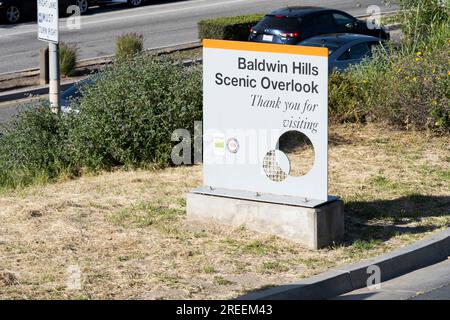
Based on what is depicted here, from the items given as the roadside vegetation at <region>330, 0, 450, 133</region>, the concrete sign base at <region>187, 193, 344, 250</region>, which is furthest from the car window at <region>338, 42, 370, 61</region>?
the concrete sign base at <region>187, 193, 344, 250</region>

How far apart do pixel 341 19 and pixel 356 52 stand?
5749mm

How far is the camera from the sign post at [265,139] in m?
9.33

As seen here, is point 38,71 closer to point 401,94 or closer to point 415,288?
point 401,94

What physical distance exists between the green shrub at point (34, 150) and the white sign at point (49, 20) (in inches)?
73.0

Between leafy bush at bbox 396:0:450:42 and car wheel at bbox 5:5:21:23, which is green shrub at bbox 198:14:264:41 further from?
leafy bush at bbox 396:0:450:42

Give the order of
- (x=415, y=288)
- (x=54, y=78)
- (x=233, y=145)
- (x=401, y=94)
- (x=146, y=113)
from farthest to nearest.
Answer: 1. (x=54, y=78)
2. (x=401, y=94)
3. (x=146, y=113)
4. (x=233, y=145)
5. (x=415, y=288)

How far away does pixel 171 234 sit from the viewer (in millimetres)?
9656

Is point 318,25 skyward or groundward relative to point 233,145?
groundward

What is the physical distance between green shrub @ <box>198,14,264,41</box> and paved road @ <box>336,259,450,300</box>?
17.5 m

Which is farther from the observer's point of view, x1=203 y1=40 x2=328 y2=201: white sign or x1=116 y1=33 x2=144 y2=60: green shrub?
x1=116 y1=33 x2=144 y2=60: green shrub

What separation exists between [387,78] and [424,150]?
1.65 meters

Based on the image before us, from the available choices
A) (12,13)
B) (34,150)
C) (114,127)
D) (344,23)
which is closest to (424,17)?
(114,127)

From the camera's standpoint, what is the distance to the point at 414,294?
8508 mm

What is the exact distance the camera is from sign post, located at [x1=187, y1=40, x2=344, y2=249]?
9.33 metres
